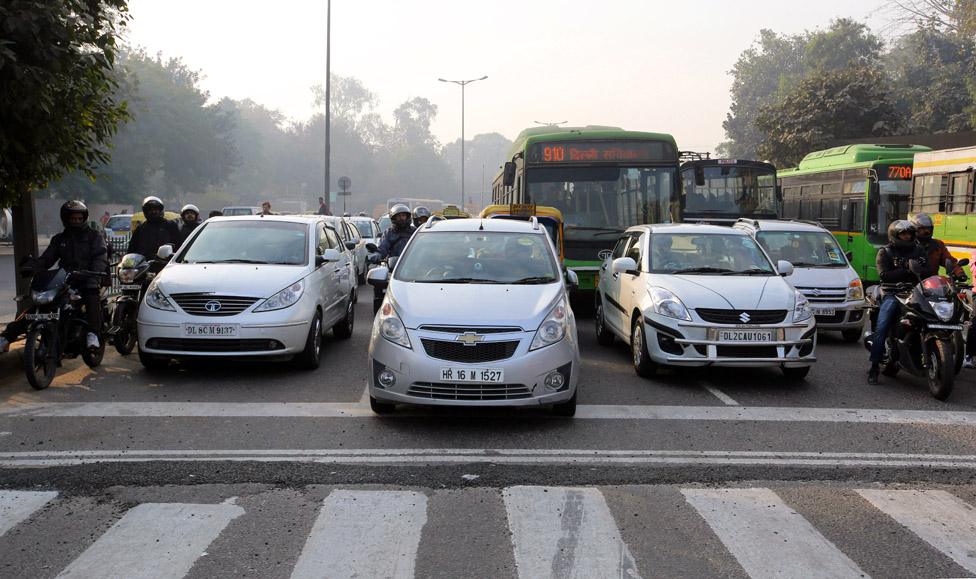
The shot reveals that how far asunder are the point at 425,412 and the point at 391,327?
0.85m

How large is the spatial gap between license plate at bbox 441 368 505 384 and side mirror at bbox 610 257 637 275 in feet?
11.3

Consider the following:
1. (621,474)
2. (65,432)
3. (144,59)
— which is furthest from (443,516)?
(144,59)

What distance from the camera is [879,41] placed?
238 ft

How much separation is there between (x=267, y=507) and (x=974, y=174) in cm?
1444

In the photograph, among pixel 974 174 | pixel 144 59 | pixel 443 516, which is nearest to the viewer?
pixel 443 516

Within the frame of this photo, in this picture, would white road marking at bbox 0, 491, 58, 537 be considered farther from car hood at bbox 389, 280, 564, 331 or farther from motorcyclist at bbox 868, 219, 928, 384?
motorcyclist at bbox 868, 219, 928, 384

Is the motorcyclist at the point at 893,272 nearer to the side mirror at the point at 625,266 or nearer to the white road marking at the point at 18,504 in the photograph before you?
the side mirror at the point at 625,266

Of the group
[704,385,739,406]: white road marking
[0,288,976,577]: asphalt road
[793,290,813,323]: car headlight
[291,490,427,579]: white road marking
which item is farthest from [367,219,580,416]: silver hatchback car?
[793,290,813,323]: car headlight

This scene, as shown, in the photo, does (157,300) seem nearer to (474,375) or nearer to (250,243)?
(250,243)

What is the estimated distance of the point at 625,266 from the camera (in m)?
10.1

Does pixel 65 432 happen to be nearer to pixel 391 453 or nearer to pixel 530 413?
pixel 391 453

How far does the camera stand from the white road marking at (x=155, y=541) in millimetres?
4227

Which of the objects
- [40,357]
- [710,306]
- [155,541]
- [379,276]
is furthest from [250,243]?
[155,541]

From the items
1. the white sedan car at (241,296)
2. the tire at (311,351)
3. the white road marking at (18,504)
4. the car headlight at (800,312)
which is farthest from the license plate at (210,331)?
the car headlight at (800,312)
